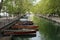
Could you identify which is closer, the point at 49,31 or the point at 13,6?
the point at 49,31

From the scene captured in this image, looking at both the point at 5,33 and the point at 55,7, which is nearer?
the point at 5,33

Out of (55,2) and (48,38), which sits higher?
(55,2)

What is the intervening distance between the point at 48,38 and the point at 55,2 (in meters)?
38.7

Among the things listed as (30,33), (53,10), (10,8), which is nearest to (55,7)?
(53,10)

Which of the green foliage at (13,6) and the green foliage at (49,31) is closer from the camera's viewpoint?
the green foliage at (49,31)

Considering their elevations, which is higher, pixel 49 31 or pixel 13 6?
pixel 13 6

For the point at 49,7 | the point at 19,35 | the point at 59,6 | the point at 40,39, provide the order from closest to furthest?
the point at 40,39 < the point at 19,35 < the point at 59,6 < the point at 49,7

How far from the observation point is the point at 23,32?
1196 inches

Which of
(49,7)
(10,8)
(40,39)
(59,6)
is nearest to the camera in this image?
(40,39)

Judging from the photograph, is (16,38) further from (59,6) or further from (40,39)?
(59,6)

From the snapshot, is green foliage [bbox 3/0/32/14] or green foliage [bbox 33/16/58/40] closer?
green foliage [bbox 33/16/58/40]

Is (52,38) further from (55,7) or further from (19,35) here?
(55,7)

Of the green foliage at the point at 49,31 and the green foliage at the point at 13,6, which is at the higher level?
the green foliage at the point at 13,6

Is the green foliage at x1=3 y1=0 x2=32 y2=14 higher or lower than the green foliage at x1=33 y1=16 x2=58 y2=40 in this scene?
higher
